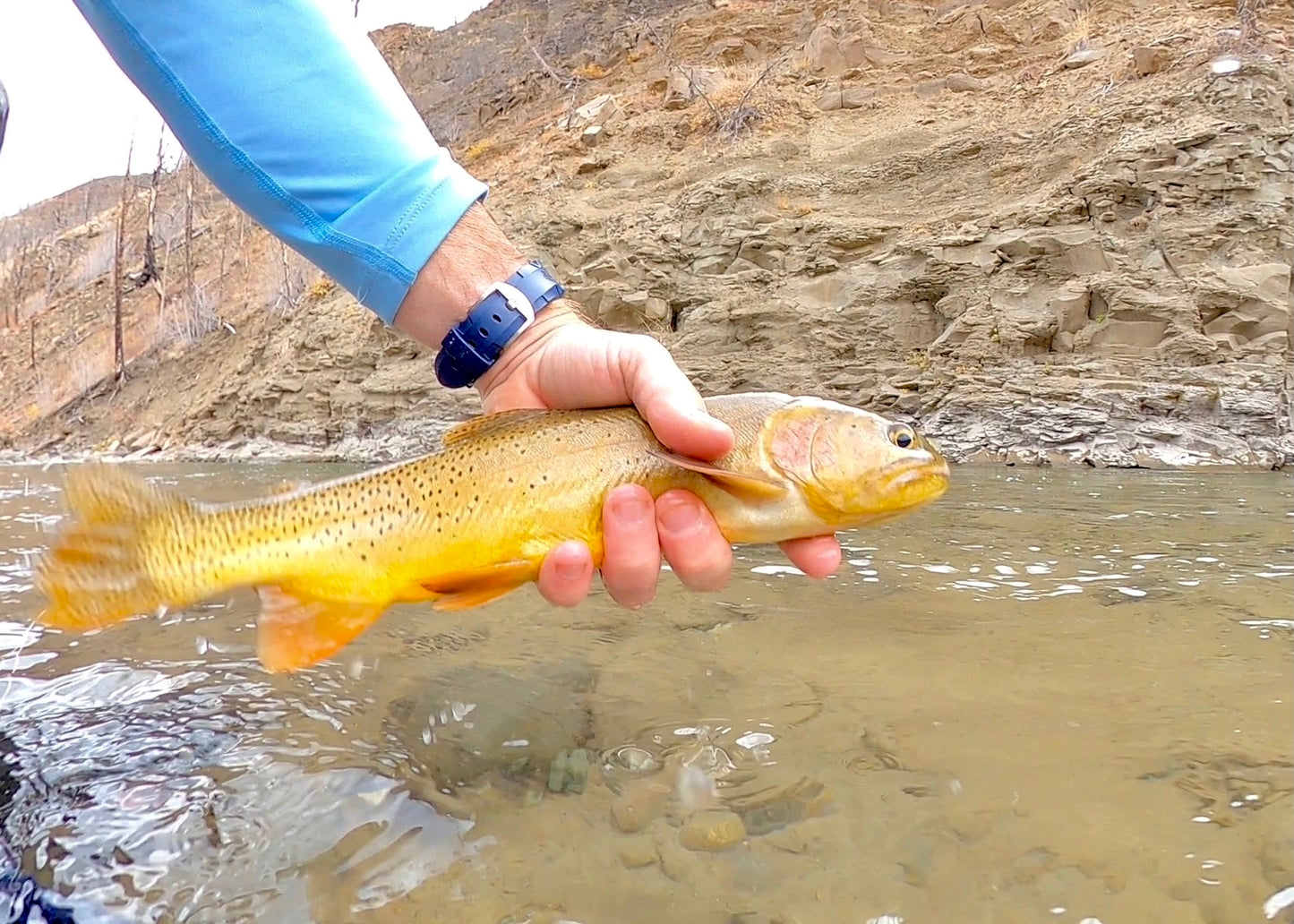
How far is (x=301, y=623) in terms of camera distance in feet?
6.58

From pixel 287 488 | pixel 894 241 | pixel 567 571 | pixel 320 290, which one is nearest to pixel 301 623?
pixel 287 488

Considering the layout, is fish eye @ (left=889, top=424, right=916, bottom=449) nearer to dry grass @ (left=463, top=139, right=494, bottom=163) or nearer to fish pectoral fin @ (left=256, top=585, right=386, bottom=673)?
fish pectoral fin @ (left=256, top=585, right=386, bottom=673)

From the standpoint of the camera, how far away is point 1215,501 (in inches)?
240

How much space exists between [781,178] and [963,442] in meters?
6.57

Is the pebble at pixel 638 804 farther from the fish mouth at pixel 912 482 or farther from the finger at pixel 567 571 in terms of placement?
the fish mouth at pixel 912 482

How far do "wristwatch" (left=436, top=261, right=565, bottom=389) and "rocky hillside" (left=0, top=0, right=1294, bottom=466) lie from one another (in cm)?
858

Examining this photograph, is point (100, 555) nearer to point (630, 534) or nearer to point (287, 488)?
point (287, 488)

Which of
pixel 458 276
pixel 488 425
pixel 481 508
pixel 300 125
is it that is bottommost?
pixel 481 508

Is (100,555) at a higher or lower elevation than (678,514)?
higher

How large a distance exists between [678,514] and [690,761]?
0.58 m

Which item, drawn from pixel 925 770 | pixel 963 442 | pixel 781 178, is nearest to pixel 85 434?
pixel 781 178

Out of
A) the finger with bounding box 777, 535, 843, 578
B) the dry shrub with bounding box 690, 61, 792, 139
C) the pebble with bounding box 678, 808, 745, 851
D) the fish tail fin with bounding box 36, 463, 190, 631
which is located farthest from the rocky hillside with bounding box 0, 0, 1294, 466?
the fish tail fin with bounding box 36, 463, 190, 631

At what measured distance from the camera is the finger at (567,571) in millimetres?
2002

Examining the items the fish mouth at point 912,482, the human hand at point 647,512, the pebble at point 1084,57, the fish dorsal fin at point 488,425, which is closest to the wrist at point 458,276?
the human hand at point 647,512
